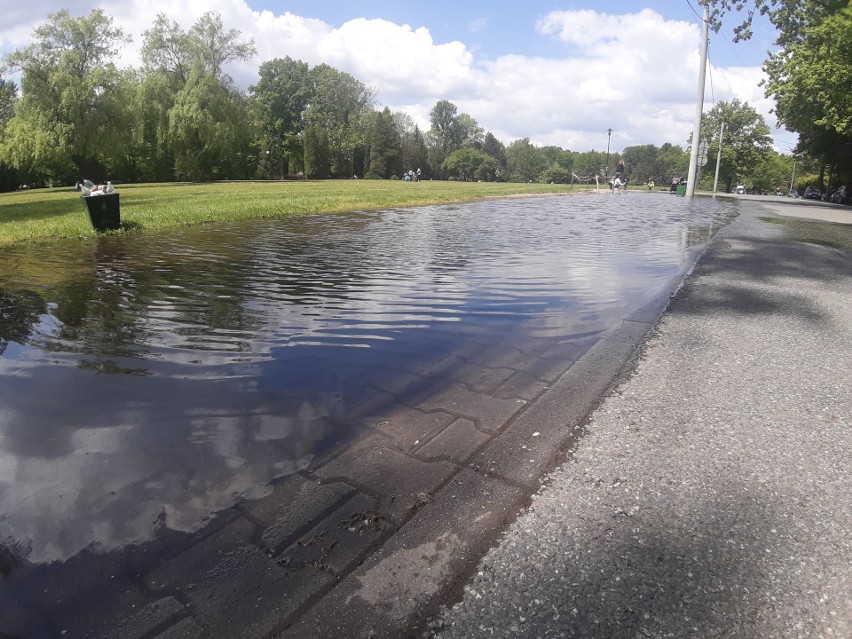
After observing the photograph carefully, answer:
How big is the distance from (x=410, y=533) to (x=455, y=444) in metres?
0.86

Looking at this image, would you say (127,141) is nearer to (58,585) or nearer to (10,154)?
(10,154)

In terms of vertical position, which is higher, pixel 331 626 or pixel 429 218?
pixel 429 218

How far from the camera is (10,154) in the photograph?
1452 inches

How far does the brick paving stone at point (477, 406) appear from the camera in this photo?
11.3 ft

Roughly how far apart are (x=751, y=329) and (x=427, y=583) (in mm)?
4489

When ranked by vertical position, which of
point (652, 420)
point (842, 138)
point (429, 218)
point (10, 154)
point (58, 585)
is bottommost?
point (58, 585)

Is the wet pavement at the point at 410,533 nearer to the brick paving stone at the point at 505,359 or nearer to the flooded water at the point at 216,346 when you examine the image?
the flooded water at the point at 216,346

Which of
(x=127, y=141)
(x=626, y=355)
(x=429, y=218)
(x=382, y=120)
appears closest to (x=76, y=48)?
(x=127, y=141)

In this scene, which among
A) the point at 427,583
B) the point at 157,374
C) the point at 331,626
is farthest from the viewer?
the point at 157,374

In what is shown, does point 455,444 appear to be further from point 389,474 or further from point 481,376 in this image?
point 481,376

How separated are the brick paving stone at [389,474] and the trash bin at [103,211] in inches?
516

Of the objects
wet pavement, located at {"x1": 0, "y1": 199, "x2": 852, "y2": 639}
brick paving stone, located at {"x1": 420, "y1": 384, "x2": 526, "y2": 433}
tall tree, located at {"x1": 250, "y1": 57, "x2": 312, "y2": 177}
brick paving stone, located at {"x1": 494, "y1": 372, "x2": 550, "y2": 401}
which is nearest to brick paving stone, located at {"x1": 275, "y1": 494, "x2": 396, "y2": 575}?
wet pavement, located at {"x1": 0, "y1": 199, "x2": 852, "y2": 639}

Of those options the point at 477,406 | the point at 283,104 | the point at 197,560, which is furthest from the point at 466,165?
the point at 197,560

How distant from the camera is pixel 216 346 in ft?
16.3
